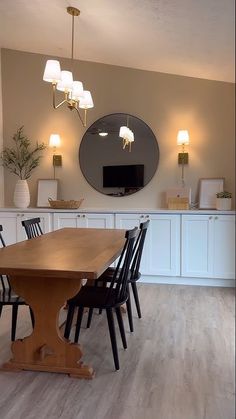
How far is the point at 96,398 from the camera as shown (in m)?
2.01

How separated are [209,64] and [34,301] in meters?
2.58

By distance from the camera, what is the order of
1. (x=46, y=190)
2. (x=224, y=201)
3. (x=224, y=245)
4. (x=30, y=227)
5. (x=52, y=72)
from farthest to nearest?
(x=46, y=190)
(x=224, y=201)
(x=224, y=245)
(x=30, y=227)
(x=52, y=72)

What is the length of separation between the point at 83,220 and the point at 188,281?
1373 mm

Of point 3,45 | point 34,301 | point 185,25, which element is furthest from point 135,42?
point 34,301

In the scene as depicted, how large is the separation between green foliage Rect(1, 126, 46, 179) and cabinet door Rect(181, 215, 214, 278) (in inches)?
80.5

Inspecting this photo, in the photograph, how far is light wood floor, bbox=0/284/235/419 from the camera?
6.27 ft

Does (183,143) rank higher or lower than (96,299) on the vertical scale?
higher

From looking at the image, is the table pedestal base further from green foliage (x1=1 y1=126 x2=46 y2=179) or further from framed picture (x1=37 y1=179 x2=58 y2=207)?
green foliage (x1=1 y1=126 x2=46 y2=179)

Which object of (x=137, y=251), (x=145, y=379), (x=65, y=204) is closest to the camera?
(x=145, y=379)

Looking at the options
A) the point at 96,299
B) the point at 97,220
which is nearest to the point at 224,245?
the point at 97,220

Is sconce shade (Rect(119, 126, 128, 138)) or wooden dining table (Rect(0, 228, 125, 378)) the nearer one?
wooden dining table (Rect(0, 228, 125, 378))

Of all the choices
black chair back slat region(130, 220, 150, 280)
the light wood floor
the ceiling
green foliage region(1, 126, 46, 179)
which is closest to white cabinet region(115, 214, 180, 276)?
the light wood floor

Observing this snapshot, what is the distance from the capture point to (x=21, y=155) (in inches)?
188

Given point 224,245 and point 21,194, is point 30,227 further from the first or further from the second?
point 224,245
